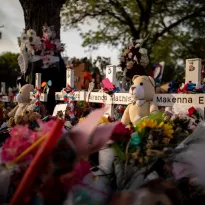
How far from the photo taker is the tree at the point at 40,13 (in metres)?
6.32

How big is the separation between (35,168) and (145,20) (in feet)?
51.3

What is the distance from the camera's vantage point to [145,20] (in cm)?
1608

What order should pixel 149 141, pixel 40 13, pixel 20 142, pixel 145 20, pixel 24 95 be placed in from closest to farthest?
pixel 20 142, pixel 149 141, pixel 24 95, pixel 40 13, pixel 145 20

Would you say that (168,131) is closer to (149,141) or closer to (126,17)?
(149,141)

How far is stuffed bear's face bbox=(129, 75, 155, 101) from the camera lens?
329cm

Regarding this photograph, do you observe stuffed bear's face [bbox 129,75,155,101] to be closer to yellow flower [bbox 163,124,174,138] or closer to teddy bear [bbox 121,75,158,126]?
teddy bear [bbox 121,75,158,126]

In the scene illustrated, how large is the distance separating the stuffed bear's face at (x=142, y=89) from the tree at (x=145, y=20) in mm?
12661

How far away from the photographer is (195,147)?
1.16 meters

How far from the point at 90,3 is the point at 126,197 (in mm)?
15400

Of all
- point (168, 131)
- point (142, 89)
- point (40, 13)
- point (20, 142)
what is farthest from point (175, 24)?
point (20, 142)

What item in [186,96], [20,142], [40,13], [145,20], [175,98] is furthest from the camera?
[145,20]

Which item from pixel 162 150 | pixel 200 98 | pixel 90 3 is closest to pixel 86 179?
pixel 162 150

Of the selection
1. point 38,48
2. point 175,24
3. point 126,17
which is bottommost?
point 38,48

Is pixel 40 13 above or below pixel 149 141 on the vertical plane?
above
